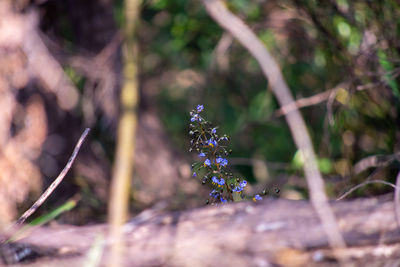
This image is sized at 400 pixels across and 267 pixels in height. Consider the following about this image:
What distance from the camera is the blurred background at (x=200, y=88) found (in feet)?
6.94

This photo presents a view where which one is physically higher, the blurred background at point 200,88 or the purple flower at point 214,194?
the blurred background at point 200,88

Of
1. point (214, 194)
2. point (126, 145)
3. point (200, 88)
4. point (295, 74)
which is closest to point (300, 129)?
point (126, 145)

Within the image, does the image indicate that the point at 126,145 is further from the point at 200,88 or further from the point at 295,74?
the point at 200,88

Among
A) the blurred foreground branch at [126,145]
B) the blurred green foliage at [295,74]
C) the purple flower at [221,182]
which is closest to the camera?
the blurred foreground branch at [126,145]

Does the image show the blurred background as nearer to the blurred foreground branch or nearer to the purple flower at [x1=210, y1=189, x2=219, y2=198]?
the purple flower at [x1=210, y1=189, x2=219, y2=198]

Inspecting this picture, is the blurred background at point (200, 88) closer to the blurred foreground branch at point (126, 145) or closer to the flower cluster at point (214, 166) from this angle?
the flower cluster at point (214, 166)

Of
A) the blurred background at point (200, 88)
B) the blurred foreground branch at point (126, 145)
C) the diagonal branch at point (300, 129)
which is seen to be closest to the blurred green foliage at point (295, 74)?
the blurred background at point (200, 88)

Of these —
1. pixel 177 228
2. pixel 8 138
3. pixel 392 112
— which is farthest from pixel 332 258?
pixel 8 138

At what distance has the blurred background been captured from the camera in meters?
2.12

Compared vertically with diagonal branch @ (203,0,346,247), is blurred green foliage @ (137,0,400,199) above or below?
above

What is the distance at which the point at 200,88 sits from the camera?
4.25 m

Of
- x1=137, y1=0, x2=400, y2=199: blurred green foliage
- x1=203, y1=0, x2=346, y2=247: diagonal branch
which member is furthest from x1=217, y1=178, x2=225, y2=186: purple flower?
x1=137, y1=0, x2=400, y2=199: blurred green foliage

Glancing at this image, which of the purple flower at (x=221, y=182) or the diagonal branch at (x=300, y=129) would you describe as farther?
the purple flower at (x=221, y=182)

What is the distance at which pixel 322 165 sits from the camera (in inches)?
97.3
